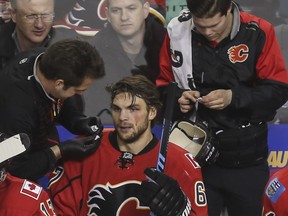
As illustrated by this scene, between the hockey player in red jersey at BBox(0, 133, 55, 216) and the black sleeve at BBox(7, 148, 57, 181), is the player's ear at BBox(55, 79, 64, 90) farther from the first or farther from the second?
the hockey player in red jersey at BBox(0, 133, 55, 216)

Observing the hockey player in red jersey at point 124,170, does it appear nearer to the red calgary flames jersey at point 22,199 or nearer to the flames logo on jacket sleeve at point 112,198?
the flames logo on jacket sleeve at point 112,198

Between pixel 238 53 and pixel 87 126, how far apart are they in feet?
2.42

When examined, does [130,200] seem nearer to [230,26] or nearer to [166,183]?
[166,183]

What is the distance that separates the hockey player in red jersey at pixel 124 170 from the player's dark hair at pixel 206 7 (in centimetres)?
37

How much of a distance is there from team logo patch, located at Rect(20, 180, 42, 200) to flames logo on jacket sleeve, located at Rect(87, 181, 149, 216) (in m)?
0.35

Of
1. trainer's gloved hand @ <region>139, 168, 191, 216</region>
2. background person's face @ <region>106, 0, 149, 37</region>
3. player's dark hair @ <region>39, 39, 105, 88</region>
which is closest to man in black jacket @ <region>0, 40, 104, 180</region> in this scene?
player's dark hair @ <region>39, 39, 105, 88</region>

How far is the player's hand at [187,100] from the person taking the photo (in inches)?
117

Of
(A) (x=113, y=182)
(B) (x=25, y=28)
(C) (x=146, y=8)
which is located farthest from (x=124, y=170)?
(C) (x=146, y=8)

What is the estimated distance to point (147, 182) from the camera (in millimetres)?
2525

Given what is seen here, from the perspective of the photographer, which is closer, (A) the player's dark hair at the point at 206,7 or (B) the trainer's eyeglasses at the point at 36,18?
(A) the player's dark hair at the point at 206,7

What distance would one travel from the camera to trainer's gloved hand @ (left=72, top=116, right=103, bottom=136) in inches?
114

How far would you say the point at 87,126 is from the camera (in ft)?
9.68

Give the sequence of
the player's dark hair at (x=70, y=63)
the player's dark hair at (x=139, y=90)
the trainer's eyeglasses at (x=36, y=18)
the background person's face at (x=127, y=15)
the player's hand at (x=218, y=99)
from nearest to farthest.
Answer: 1. the player's dark hair at (x=70, y=63)
2. the player's dark hair at (x=139, y=90)
3. the player's hand at (x=218, y=99)
4. the trainer's eyeglasses at (x=36, y=18)
5. the background person's face at (x=127, y=15)

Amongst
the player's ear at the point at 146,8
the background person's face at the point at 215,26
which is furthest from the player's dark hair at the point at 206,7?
the player's ear at the point at 146,8
